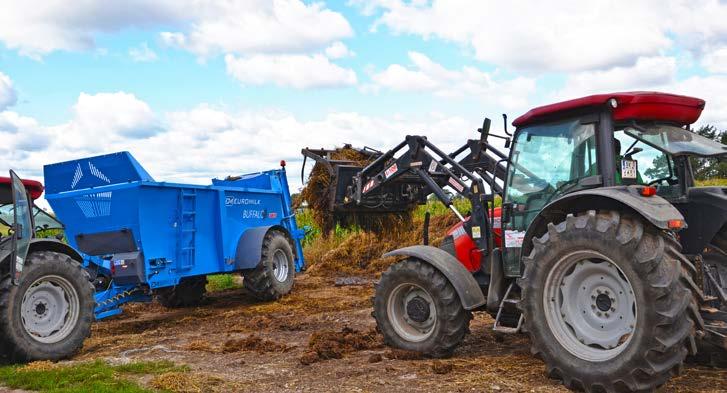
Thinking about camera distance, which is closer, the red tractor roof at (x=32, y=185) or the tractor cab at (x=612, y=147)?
the tractor cab at (x=612, y=147)

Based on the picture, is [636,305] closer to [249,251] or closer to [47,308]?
[47,308]

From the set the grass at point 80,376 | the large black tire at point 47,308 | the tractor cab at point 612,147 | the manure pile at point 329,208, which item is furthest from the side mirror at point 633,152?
the large black tire at point 47,308

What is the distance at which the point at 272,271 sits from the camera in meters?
11.4

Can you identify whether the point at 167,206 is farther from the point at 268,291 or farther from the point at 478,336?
the point at 478,336

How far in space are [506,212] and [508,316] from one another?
3.20ft

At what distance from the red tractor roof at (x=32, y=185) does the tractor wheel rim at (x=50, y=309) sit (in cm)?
121

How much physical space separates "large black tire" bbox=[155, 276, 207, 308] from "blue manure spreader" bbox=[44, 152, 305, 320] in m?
0.02

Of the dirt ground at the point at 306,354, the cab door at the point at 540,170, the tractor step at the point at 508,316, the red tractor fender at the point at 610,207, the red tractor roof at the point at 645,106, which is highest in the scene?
the red tractor roof at the point at 645,106

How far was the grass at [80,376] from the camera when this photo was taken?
5867mm

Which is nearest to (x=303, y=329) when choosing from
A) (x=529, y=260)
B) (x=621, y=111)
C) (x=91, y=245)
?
(x=91, y=245)

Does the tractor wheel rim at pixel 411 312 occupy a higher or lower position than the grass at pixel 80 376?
higher

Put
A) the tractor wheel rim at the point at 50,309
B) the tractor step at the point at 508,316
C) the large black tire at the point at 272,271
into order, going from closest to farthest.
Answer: the tractor step at the point at 508,316 < the tractor wheel rim at the point at 50,309 < the large black tire at the point at 272,271

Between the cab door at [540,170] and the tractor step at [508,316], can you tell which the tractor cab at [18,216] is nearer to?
the tractor step at [508,316]

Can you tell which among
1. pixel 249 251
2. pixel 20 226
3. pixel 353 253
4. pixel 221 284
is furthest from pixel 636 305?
pixel 353 253
